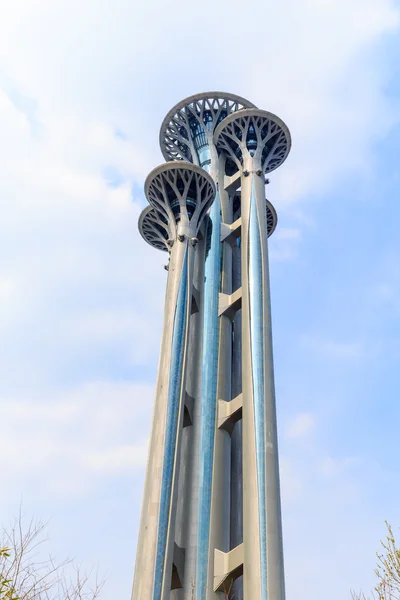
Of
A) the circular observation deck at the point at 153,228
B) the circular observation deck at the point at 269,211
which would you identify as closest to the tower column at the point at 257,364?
the circular observation deck at the point at 269,211

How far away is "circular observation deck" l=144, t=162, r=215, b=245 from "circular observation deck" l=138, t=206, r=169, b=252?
3.60 feet

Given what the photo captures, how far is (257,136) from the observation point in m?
39.3

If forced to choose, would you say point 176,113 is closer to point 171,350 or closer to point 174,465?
point 171,350

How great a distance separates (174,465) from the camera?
2691 cm

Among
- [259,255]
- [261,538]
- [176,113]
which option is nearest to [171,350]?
[259,255]

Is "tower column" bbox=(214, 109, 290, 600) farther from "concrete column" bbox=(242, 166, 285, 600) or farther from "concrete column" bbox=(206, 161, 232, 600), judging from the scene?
"concrete column" bbox=(206, 161, 232, 600)

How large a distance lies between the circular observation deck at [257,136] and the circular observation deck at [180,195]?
4.66m

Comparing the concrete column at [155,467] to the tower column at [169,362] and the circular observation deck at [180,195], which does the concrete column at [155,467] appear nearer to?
the tower column at [169,362]

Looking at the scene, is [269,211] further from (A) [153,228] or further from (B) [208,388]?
(B) [208,388]

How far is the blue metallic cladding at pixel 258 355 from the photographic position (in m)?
24.7

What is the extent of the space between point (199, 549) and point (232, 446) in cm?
605

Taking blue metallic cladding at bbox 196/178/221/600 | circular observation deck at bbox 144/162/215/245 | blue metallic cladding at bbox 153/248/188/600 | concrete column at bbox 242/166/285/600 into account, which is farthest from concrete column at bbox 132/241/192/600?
concrete column at bbox 242/166/285/600

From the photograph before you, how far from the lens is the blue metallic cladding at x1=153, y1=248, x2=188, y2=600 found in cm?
2458

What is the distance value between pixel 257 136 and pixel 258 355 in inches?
665
